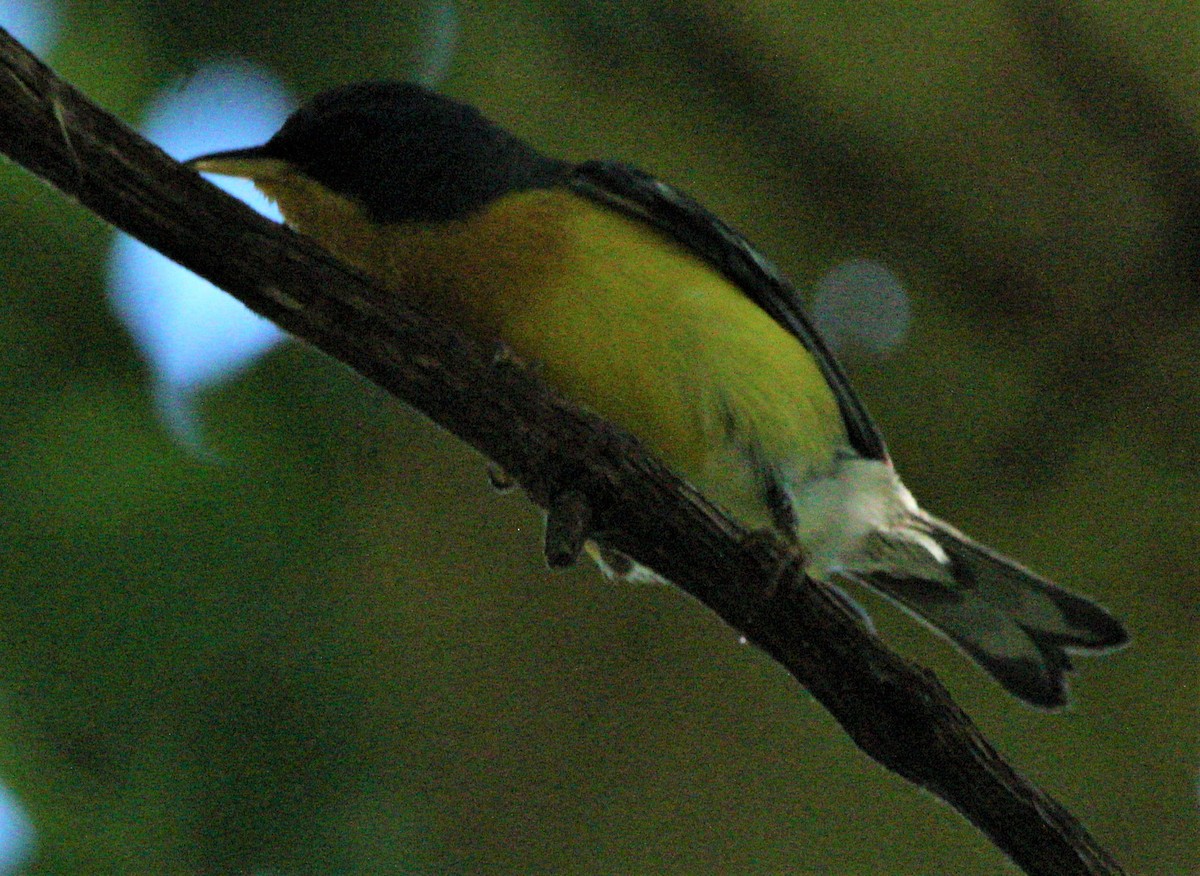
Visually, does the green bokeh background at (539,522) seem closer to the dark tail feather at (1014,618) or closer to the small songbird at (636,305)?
the dark tail feather at (1014,618)

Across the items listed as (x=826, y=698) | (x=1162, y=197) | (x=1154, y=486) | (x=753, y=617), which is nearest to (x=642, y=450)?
(x=753, y=617)

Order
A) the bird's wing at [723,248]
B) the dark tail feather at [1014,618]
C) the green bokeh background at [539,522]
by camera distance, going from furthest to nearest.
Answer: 1. the green bokeh background at [539,522]
2. the dark tail feather at [1014,618]
3. the bird's wing at [723,248]

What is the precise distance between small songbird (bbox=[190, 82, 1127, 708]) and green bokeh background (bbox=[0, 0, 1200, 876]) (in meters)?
0.58

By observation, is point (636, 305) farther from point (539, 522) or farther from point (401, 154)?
point (539, 522)

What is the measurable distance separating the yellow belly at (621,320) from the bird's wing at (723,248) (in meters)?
0.06

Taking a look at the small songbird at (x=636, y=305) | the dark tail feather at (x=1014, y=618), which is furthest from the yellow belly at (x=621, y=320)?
the dark tail feather at (x=1014, y=618)

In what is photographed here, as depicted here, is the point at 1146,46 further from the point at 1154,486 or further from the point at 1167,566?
the point at 1167,566

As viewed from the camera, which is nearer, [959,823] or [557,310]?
[557,310]

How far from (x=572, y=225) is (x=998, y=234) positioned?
1424mm

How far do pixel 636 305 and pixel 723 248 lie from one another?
50 cm

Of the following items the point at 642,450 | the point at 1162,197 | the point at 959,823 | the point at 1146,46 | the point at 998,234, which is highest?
the point at 1146,46

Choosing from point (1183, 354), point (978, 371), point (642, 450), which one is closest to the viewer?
point (642, 450)

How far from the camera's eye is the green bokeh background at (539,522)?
4.16 m

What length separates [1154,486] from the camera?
13.9ft
